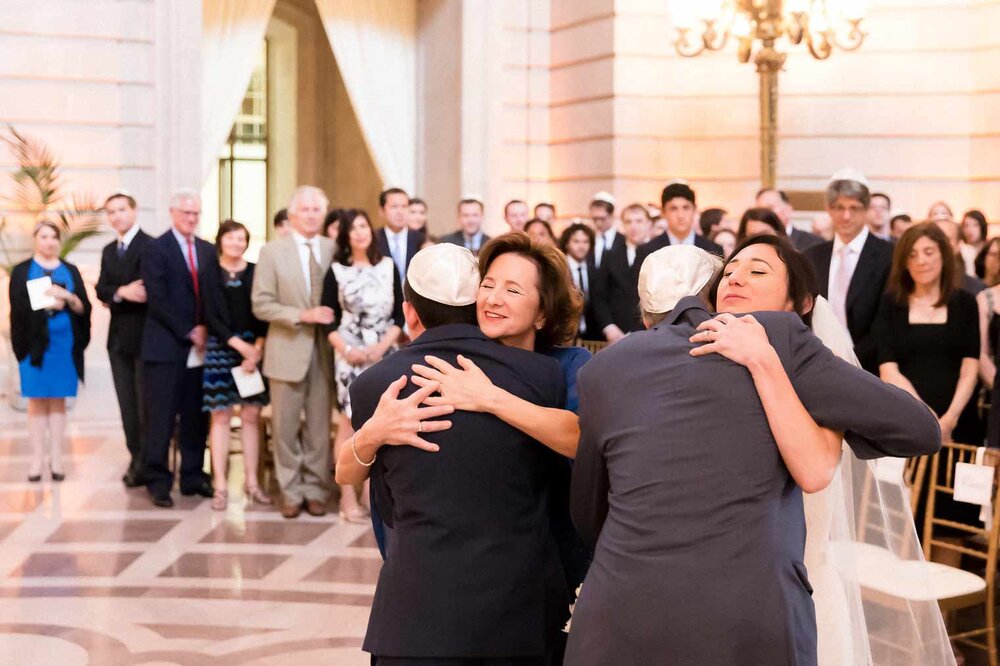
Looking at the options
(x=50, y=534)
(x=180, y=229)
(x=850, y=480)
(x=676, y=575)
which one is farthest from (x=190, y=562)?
(x=676, y=575)

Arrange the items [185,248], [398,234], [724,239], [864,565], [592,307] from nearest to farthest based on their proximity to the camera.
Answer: [864,565]
[185,248]
[724,239]
[398,234]
[592,307]

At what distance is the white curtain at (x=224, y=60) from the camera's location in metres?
12.1

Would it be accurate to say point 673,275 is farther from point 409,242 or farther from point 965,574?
point 409,242

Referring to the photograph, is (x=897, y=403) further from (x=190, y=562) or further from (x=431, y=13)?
(x=431, y=13)

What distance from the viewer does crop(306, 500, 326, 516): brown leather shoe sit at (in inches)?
288

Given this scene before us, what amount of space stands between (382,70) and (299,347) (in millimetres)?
6343

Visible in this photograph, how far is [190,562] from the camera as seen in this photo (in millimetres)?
6305

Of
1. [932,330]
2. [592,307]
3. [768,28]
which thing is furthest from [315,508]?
[768,28]

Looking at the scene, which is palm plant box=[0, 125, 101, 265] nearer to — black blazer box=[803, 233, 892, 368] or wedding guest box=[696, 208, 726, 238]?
wedding guest box=[696, 208, 726, 238]

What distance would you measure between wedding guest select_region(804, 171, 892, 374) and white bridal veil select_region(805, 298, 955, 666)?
6.52 ft

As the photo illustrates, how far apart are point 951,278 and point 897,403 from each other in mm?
3522

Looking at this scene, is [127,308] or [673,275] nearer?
[673,275]

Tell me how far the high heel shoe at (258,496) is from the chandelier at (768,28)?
5435 mm

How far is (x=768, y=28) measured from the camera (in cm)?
1067
